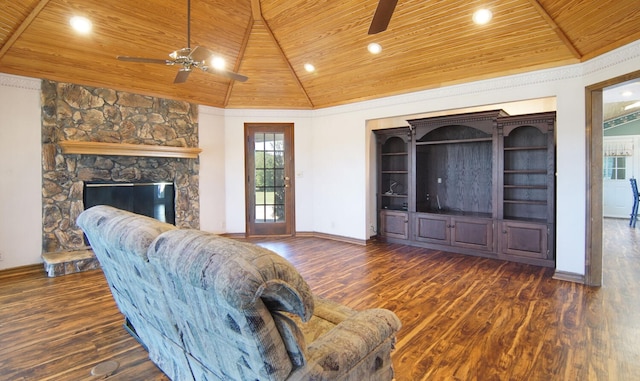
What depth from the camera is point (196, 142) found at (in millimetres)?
6109

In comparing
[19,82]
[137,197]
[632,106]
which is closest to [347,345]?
[137,197]

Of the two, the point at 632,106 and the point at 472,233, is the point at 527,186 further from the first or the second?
the point at 632,106

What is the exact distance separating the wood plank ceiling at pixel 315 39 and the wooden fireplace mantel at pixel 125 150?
3.01 feet

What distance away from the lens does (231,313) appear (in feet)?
3.67

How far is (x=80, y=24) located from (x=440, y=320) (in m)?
5.01

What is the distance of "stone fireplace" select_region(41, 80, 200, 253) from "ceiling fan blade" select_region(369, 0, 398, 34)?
4.14 meters

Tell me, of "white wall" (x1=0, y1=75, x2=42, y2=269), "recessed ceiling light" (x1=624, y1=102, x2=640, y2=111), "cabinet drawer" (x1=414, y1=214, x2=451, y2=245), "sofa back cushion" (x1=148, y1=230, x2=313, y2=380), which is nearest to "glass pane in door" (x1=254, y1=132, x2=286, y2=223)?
"cabinet drawer" (x1=414, y1=214, x2=451, y2=245)

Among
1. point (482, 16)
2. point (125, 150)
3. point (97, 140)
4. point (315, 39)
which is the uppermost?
point (315, 39)

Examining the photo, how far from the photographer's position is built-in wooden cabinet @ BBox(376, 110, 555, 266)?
4.72m

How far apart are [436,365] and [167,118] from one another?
17.6 feet

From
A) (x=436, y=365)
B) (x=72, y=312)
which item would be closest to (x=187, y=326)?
(x=436, y=365)

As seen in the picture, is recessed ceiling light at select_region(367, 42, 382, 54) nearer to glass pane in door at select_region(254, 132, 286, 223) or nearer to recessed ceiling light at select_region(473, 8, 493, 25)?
recessed ceiling light at select_region(473, 8, 493, 25)

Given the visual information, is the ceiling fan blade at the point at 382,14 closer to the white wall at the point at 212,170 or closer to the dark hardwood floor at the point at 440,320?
the dark hardwood floor at the point at 440,320

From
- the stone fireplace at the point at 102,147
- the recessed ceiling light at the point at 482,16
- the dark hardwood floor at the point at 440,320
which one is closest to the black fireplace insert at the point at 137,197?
the stone fireplace at the point at 102,147
